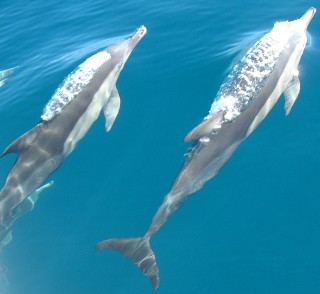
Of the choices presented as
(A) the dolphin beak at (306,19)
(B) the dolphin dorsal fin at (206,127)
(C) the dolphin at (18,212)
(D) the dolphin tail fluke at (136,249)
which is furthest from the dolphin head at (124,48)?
(D) the dolphin tail fluke at (136,249)

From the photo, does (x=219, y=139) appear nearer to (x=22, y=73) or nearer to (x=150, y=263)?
(x=150, y=263)

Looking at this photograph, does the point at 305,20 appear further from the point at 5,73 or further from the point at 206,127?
the point at 5,73

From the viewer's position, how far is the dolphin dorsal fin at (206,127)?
24.5 ft

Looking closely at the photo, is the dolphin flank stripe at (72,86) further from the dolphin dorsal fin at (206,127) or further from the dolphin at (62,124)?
the dolphin dorsal fin at (206,127)

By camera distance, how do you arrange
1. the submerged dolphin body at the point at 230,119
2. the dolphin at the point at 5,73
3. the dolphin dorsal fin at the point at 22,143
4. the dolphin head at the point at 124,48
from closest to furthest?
1. the submerged dolphin body at the point at 230,119
2. the dolphin dorsal fin at the point at 22,143
3. the dolphin head at the point at 124,48
4. the dolphin at the point at 5,73

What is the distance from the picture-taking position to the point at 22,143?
856cm

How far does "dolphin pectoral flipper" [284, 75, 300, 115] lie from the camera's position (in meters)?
9.23

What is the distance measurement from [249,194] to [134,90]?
3.99 meters

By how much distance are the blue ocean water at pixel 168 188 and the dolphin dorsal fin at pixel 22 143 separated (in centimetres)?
103

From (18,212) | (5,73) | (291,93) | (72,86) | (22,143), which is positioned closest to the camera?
(22,143)

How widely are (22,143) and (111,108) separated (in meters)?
2.26

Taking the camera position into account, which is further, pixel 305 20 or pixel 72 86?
pixel 305 20

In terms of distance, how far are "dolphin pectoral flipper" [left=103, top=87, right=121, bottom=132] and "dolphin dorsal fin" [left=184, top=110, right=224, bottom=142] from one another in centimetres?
268

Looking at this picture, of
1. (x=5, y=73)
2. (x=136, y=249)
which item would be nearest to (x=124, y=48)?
(x=5, y=73)
